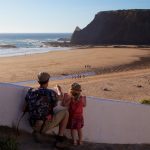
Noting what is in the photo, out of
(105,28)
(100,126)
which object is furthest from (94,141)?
(105,28)

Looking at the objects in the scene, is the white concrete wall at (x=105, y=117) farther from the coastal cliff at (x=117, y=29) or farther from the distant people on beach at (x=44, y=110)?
the coastal cliff at (x=117, y=29)

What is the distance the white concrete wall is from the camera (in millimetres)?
7305

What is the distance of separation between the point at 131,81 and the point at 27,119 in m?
12.2

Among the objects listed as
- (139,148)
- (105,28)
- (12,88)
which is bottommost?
(105,28)

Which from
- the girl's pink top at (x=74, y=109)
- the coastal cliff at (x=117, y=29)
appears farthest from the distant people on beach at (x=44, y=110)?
the coastal cliff at (x=117, y=29)

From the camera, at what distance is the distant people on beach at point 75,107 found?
7.04m

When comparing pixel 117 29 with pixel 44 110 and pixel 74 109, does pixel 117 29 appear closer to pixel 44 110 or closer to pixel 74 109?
pixel 74 109

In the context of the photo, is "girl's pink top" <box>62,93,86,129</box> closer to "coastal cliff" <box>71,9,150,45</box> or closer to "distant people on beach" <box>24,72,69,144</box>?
"distant people on beach" <box>24,72,69,144</box>

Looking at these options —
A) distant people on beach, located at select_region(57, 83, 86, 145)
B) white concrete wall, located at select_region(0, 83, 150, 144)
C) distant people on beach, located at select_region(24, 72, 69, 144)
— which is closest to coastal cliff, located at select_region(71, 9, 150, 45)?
white concrete wall, located at select_region(0, 83, 150, 144)

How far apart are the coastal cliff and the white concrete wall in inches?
2756

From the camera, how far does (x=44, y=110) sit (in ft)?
22.7

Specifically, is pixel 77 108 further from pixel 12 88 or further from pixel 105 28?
pixel 105 28

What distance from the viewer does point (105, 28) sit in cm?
8862

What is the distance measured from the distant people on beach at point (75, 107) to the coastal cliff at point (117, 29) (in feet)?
232
